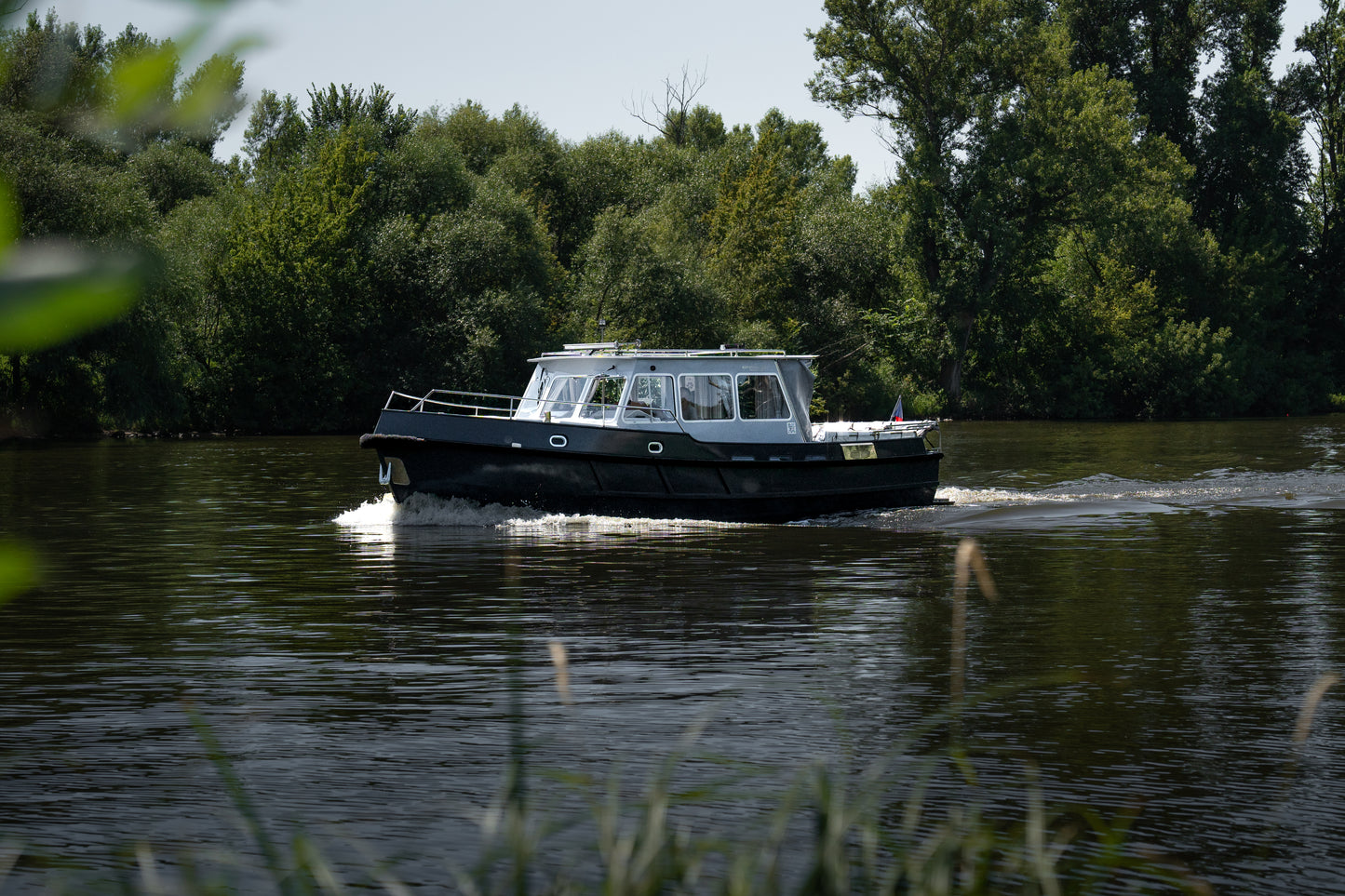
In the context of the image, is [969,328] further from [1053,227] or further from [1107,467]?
[1107,467]

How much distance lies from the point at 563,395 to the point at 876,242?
3976 cm

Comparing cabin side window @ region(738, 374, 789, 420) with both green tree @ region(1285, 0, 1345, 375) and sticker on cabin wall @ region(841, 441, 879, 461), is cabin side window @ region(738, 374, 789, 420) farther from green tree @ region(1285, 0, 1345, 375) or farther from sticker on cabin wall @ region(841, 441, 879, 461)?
green tree @ region(1285, 0, 1345, 375)

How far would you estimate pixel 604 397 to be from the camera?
2253 cm

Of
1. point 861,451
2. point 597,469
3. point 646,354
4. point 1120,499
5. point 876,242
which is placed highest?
point 876,242

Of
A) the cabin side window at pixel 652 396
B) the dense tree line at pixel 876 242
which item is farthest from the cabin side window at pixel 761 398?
the dense tree line at pixel 876 242

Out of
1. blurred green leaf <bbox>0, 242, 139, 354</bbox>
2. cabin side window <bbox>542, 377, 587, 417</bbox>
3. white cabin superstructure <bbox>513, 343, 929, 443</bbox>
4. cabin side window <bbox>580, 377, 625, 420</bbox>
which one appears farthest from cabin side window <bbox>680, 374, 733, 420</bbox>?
blurred green leaf <bbox>0, 242, 139, 354</bbox>

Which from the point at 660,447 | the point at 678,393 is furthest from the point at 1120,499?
the point at 660,447

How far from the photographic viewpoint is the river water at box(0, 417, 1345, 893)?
21.6ft

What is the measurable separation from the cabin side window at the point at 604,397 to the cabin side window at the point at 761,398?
192cm

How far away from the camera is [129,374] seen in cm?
4194

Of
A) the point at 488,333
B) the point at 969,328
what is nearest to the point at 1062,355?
the point at 969,328

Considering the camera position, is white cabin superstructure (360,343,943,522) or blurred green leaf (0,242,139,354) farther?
white cabin superstructure (360,343,943,522)

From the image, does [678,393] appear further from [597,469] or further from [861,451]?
[861,451]

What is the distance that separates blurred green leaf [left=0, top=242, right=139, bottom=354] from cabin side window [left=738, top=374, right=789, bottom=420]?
21.9 metres
